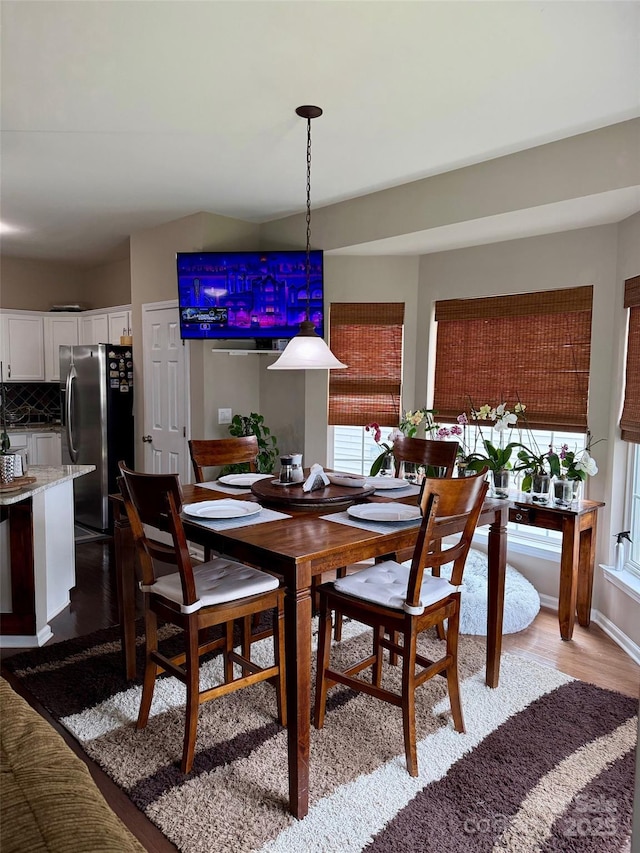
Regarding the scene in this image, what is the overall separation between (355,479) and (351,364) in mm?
1896

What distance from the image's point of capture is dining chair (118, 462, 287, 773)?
6.87 ft

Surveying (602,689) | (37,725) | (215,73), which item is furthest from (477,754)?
(215,73)

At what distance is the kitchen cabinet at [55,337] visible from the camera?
654cm

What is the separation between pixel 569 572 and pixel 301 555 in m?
2.05

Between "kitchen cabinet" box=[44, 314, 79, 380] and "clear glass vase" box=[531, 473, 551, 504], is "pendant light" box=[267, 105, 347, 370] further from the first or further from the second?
"kitchen cabinet" box=[44, 314, 79, 380]

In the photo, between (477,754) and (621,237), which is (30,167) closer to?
(621,237)

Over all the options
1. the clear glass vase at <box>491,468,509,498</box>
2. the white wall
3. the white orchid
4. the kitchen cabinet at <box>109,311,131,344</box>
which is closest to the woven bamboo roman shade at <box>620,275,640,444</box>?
the white wall

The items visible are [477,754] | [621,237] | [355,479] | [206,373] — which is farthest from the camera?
[206,373]

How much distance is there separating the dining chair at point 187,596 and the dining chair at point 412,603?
24cm

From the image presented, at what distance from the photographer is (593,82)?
2490mm

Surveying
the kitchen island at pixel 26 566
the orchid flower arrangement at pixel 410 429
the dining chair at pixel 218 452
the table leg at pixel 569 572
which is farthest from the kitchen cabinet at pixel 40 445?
the table leg at pixel 569 572

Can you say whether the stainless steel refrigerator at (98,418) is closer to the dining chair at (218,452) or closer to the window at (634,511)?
the dining chair at (218,452)

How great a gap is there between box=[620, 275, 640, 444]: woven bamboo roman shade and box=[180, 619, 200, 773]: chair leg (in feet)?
8.35

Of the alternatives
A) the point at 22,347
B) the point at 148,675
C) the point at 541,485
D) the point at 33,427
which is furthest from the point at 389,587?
the point at 22,347
